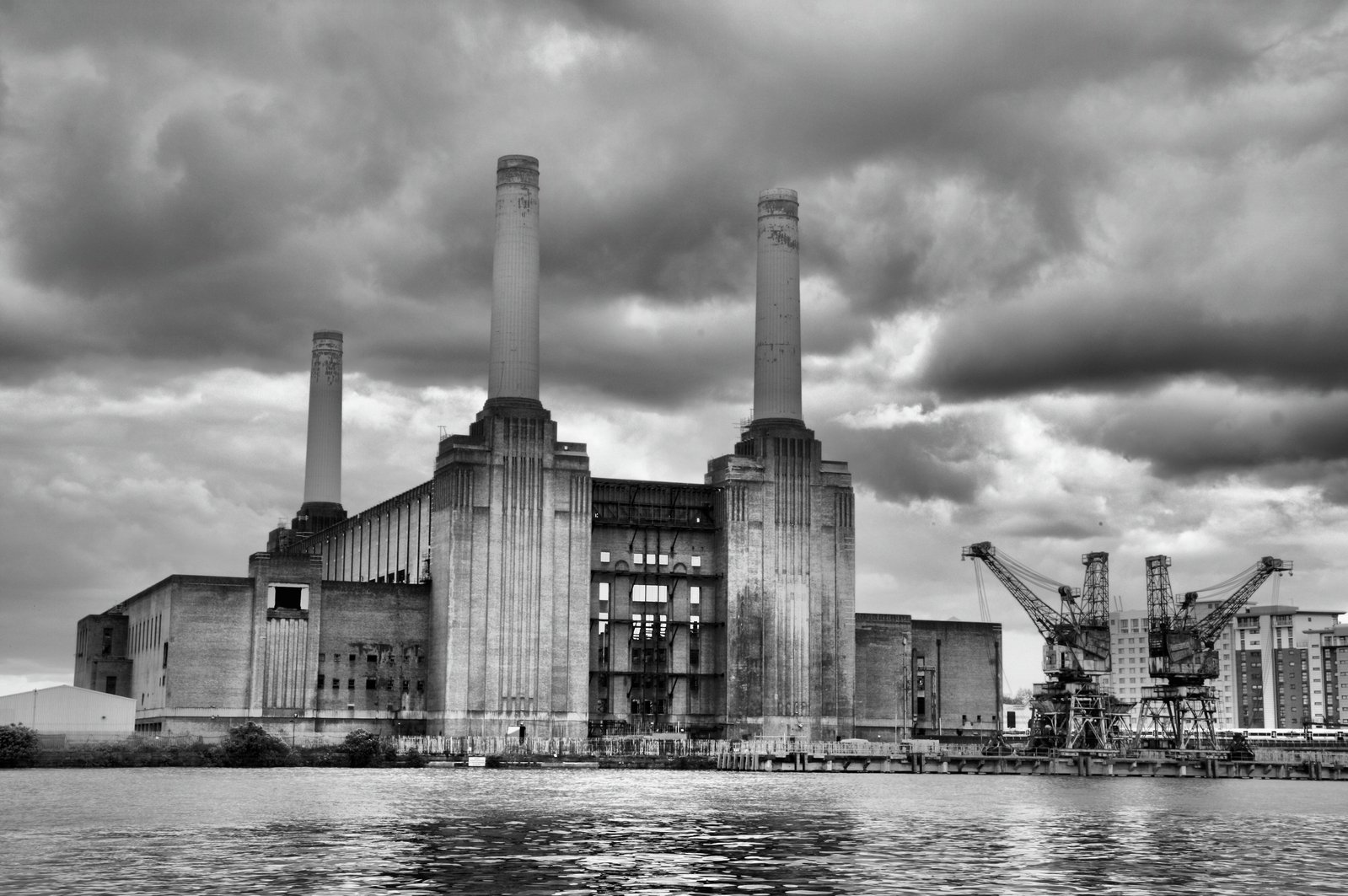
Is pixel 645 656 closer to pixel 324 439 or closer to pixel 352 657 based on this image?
pixel 352 657

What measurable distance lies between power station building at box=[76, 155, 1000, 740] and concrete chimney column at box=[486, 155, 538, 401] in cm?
18

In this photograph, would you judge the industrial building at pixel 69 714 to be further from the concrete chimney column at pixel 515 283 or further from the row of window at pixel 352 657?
the concrete chimney column at pixel 515 283

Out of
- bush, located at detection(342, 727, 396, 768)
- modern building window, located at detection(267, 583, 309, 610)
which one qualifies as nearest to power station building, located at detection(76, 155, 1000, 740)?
modern building window, located at detection(267, 583, 309, 610)

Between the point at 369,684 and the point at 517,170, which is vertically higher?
the point at 517,170

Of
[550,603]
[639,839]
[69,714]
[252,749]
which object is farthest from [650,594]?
[639,839]

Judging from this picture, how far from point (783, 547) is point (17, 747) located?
218ft

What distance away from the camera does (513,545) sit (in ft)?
471

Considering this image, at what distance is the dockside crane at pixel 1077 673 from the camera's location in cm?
15462

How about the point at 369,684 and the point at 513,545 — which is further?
the point at 369,684

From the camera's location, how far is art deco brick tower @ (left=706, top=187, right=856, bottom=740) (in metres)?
151

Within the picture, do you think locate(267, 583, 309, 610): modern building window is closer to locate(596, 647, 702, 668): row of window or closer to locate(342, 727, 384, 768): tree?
locate(342, 727, 384, 768): tree

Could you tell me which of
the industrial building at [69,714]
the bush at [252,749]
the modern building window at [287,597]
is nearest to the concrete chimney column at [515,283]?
the modern building window at [287,597]

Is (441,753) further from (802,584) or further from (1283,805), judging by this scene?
(1283,805)

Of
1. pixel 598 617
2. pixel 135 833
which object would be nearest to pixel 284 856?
pixel 135 833
